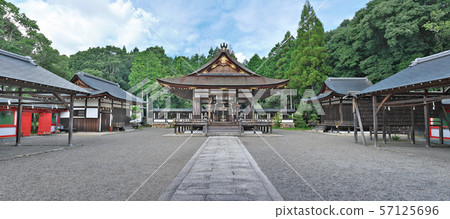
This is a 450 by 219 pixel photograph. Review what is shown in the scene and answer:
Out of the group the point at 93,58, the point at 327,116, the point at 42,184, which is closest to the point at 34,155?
the point at 42,184

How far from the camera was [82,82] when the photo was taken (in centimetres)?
2119

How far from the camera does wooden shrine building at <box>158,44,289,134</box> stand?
16.0m

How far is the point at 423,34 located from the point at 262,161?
27.8 meters

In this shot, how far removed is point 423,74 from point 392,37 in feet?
56.8

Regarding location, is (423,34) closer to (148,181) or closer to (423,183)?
(423,183)

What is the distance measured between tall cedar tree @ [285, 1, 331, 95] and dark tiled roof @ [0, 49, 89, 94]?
1035 inches

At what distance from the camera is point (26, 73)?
806 centimetres

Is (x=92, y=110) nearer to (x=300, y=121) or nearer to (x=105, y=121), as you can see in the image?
(x=105, y=121)

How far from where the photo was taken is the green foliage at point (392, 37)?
2005cm

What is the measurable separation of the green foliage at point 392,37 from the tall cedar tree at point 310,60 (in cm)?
317

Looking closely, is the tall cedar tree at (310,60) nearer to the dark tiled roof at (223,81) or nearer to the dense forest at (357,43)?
the dense forest at (357,43)

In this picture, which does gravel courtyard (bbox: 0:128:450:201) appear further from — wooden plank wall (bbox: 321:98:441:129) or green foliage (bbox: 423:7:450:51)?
green foliage (bbox: 423:7:450:51)

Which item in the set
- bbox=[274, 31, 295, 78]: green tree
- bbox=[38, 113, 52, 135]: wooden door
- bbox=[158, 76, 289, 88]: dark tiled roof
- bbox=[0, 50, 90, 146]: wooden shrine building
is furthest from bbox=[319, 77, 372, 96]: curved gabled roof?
bbox=[38, 113, 52, 135]: wooden door

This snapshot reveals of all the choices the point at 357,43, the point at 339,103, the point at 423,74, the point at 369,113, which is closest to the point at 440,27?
the point at 357,43
